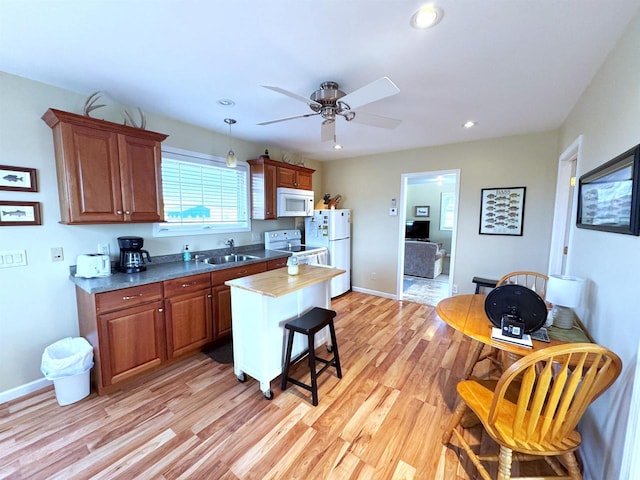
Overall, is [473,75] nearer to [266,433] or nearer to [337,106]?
[337,106]

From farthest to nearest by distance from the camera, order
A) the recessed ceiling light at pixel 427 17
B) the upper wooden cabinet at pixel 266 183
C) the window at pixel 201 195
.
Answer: the upper wooden cabinet at pixel 266 183 → the window at pixel 201 195 → the recessed ceiling light at pixel 427 17

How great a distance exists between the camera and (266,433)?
1.80 meters

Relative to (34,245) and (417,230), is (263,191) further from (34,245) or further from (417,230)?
(417,230)

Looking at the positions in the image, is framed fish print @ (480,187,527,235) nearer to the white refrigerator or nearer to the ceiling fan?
the white refrigerator

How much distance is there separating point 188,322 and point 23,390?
1260 millimetres

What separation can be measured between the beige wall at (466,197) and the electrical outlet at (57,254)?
3.96 metres

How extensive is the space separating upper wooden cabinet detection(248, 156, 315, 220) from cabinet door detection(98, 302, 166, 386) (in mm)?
1838

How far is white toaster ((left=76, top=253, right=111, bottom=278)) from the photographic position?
218cm

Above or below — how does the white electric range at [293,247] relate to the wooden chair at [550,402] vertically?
above

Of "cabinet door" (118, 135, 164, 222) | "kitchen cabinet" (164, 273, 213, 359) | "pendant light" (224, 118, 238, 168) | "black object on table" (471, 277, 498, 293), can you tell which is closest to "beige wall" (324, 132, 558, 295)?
"black object on table" (471, 277, 498, 293)

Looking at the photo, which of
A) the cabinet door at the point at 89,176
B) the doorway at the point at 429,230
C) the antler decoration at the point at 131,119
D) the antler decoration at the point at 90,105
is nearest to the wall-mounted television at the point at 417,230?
the doorway at the point at 429,230

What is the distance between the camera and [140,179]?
2.45 meters

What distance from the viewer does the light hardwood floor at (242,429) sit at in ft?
5.08

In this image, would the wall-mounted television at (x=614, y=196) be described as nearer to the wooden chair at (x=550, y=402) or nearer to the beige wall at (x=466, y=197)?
the wooden chair at (x=550, y=402)
